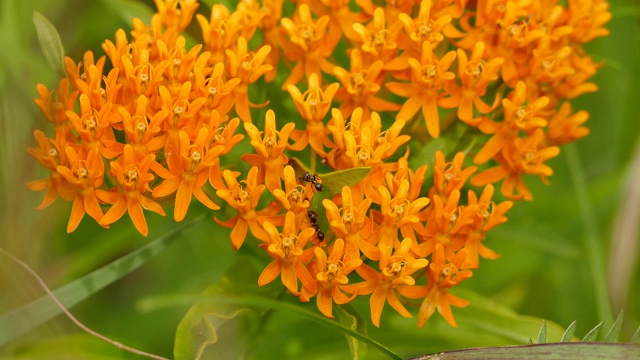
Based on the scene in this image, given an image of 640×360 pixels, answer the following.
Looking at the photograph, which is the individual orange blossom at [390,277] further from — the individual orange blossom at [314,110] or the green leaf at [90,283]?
the green leaf at [90,283]

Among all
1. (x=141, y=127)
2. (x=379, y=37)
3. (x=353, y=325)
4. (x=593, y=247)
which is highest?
(x=379, y=37)

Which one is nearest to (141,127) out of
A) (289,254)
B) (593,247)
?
(289,254)

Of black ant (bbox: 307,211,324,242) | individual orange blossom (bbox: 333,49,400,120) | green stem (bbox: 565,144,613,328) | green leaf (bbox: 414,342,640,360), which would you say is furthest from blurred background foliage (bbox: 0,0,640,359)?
green leaf (bbox: 414,342,640,360)

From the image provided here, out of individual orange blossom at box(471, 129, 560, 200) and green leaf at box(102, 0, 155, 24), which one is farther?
green leaf at box(102, 0, 155, 24)

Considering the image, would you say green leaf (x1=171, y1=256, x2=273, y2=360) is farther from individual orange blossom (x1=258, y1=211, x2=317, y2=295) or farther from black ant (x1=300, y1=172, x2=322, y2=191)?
black ant (x1=300, y1=172, x2=322, y2=191)

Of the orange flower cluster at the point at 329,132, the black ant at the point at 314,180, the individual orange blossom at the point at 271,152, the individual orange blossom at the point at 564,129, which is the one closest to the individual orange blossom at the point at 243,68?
the orange flower cluster at the point at 329,132

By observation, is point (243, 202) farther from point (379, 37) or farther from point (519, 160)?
point (519, 160)
